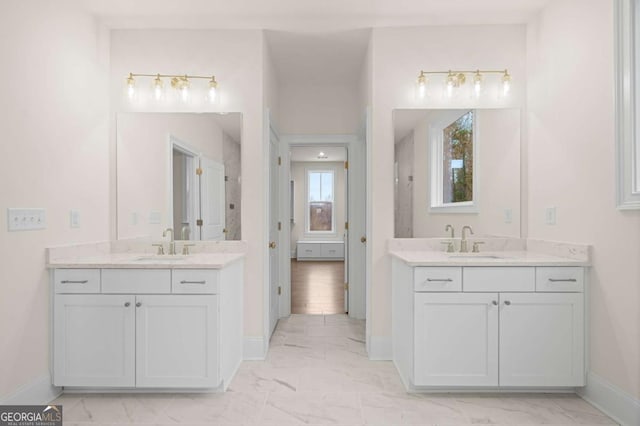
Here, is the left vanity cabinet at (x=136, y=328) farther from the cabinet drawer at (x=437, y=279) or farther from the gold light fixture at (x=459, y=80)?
the gold light fixture at (x=459, y=80)

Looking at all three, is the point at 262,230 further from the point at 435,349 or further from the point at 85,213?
the point at 435,349

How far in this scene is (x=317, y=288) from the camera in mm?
6246

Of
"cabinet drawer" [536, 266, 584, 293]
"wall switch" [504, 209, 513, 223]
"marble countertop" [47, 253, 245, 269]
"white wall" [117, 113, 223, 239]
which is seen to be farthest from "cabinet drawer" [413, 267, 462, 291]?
"white wall" [117, 113, 223, 239]

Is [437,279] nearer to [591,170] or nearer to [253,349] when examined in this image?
[591,170]

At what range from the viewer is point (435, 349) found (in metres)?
2.46

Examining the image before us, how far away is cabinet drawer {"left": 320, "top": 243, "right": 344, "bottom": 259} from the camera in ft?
32.1

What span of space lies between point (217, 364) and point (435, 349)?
1359mm

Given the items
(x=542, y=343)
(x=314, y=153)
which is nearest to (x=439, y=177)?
(x=542, y=343)

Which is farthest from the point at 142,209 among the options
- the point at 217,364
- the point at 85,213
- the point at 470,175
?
the point at 470,175

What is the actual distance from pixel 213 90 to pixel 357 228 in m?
2.10

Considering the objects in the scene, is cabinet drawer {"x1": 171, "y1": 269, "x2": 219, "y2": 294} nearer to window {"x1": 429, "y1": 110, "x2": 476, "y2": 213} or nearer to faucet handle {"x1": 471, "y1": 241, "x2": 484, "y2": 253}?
window {"x1": 429, "y1": 110, "x2": 476, "y2": 213}

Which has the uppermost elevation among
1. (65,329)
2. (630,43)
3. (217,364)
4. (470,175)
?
(630,43)

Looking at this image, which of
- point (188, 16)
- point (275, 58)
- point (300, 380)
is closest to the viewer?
point (300, 380)

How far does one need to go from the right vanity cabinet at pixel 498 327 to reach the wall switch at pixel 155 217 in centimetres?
202
